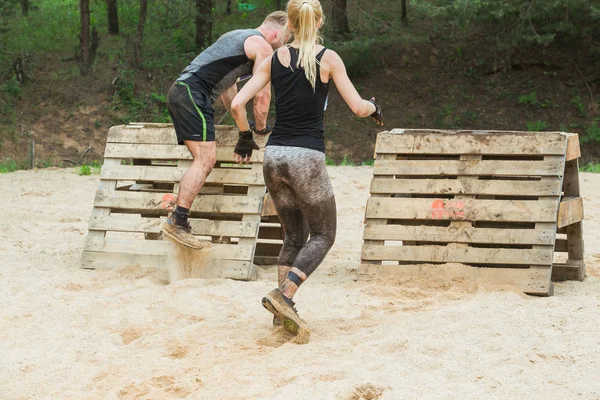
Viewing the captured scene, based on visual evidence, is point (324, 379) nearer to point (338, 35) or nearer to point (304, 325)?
point (304, 325)

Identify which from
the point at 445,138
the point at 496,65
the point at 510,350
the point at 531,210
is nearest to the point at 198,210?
the point at 445,138

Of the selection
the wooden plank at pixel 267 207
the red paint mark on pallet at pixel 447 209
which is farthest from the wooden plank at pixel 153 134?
the red paint mark on pallet at pixel 447 209

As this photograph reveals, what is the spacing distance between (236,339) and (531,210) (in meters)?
2.51

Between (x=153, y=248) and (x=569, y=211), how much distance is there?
3.32m

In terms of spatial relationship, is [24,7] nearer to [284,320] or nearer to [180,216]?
[180,216]

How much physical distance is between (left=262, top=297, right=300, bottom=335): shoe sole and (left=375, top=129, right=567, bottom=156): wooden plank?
2276 millimetres

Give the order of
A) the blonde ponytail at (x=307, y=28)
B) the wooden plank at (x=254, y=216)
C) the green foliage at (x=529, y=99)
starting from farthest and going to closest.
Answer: the green foliage at (x=529, y=99) < the wooden plank at (x=254, y=216) < the blonde ponytail at (x=307, y=28)

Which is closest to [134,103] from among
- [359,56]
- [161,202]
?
[359,56]

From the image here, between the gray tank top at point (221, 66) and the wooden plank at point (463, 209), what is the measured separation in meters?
1.46

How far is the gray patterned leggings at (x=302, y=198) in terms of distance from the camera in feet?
15.6

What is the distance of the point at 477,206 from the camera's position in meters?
6.21

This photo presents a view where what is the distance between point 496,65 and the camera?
20312 millimetres

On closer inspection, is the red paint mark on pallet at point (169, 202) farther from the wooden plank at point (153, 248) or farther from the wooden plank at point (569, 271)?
the wooden plank at point (569, 271)

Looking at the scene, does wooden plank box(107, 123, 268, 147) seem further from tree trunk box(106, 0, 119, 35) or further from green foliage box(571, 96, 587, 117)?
tree trunk box(106, 0, 119, 35)
